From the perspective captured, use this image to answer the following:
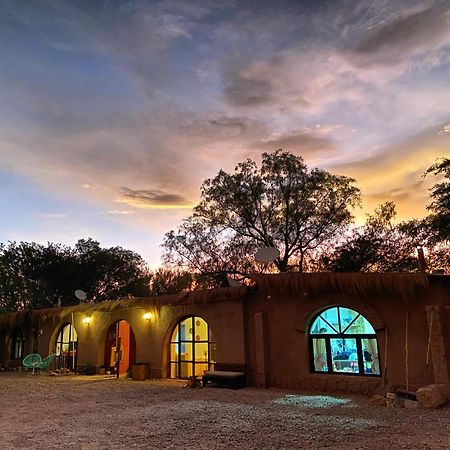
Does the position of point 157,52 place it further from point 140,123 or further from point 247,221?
point 247,221

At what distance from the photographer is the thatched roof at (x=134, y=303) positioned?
1016 cm

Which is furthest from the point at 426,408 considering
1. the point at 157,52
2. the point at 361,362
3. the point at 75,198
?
the point at 75,198

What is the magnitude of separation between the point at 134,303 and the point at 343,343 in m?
6.52

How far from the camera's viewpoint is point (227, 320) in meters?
10.3

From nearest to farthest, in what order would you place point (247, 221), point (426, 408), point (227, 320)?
point (426, 408) < point (227, 320) < point (247, 221)

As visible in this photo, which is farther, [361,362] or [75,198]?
[75,198]

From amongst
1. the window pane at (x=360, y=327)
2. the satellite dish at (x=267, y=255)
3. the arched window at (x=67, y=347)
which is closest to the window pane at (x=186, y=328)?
the satellite dish at (x=267, y=255)

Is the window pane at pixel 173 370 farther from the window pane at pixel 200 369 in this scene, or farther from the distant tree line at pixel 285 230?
the distant tree line at pixel 285 230

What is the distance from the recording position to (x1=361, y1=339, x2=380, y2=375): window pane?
8258mm

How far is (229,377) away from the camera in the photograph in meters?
9.41

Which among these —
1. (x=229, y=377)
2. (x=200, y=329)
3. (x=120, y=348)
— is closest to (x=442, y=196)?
(x=200, y=329)

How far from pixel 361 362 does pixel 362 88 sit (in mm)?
6231

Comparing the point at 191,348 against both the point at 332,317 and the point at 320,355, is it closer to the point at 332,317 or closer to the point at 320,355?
the point at 320,355

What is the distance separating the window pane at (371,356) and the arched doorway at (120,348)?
8.48 m
